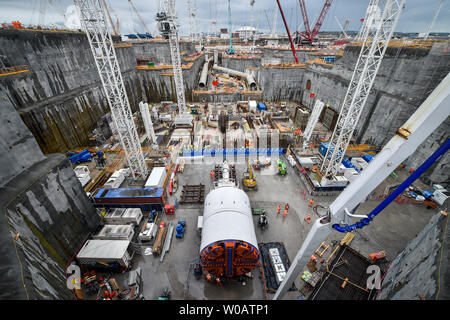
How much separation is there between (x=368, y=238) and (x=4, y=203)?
22994mm

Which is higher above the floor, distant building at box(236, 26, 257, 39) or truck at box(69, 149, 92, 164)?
distant building at box(236, 26, 257, 39)

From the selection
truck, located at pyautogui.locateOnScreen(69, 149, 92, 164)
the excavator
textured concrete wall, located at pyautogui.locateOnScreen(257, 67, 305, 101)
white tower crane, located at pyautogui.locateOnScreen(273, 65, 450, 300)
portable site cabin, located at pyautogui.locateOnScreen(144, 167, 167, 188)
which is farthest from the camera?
textured concrete wall, located at pyautogui.locateOnScreen(257, 67, 305, 101)

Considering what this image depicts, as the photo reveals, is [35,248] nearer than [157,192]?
Yes

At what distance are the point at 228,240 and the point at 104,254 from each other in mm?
8603

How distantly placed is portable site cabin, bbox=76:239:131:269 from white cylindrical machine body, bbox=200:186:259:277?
221 inches

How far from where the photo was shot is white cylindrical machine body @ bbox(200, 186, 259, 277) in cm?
1023

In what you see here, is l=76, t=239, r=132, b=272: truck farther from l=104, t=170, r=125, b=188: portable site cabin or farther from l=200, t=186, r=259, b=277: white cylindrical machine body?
l=104, t=170, r=125, b=188: portable site cabin

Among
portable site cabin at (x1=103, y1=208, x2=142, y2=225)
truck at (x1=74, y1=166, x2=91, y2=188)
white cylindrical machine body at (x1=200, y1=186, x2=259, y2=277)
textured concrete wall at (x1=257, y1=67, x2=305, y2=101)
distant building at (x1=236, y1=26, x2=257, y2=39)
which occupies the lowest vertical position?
portable site cabin at (x1=103, y1=208, x2=142, y2=225)

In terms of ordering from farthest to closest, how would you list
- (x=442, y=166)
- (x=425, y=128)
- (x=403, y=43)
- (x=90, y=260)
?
(x=403, y=43)
(x=442, y=166)
(x=90, y=260)
(x=425, y=128)

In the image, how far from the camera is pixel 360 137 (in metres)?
25.5

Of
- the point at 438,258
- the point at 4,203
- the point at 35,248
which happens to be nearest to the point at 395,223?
the point at 438,258

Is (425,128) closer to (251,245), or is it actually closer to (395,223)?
(251,245)

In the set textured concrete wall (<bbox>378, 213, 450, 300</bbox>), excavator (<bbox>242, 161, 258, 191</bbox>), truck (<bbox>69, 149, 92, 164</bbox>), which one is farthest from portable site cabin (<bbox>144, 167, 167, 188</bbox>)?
textured concrete wall (<bbox>378, 213, 450, 300</bbox>)

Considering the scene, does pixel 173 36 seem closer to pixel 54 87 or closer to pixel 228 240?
pixel 54 87
